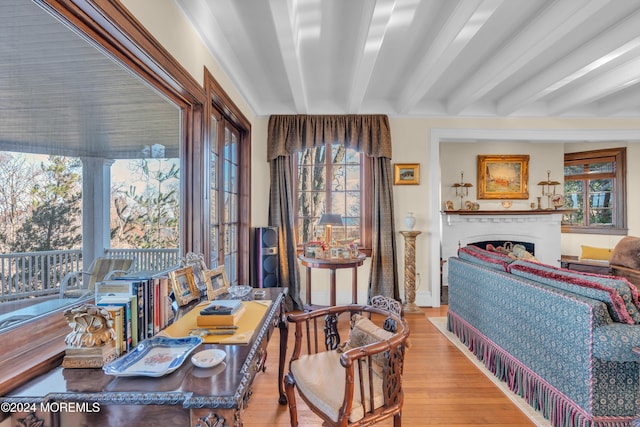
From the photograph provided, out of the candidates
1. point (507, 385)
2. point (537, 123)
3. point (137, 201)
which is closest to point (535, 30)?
point (537, 123)

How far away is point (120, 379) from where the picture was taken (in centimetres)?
97

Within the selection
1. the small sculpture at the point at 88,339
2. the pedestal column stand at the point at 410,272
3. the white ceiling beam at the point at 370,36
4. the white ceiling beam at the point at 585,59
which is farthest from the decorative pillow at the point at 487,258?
the small sculpture at the point at 88,339

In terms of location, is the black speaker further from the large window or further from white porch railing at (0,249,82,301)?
white porch railing at (0,249,82,301)

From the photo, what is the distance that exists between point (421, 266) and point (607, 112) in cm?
326

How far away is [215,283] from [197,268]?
0.16 m

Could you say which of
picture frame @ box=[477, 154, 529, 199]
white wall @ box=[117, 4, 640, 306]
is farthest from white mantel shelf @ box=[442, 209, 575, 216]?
white wall @ box=[117, 4, 640, 306]

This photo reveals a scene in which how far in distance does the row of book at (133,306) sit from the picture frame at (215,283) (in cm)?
45

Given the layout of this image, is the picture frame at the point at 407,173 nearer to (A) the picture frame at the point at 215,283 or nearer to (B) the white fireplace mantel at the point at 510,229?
(B) the white fireplace mantel at the point at 510,229

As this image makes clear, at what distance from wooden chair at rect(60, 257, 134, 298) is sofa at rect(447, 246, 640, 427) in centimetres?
247

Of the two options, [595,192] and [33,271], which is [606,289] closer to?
[33,271]

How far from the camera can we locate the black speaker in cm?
375

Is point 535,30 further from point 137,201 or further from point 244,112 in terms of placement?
point 137,201

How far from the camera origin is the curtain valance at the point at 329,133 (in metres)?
4.11

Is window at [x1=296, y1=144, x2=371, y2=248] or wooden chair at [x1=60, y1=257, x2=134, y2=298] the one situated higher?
window at [x1=296, y1=144, x2=371, y2=248]
